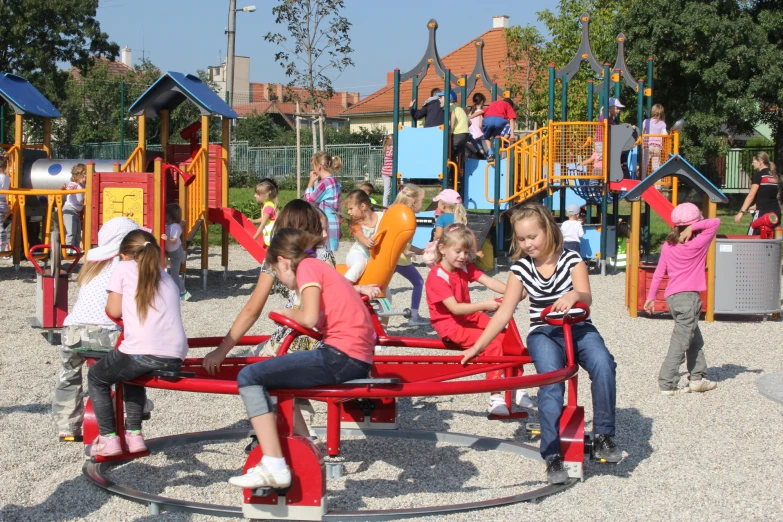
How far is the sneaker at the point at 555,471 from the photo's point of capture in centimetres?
430

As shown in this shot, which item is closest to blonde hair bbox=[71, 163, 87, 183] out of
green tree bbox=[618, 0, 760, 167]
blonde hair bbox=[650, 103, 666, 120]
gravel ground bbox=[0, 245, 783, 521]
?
gravel ground bbox=[0, 245, 783, 521]

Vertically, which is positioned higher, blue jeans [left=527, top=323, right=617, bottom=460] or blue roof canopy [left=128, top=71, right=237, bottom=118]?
blue roof canopy [left=128, top=71, right=237, bottom=118]

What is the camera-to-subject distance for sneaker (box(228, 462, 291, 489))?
373 cm

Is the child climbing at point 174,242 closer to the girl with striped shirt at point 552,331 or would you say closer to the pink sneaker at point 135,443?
the pink sneaker at point 135,443

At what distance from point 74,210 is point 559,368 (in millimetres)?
10278

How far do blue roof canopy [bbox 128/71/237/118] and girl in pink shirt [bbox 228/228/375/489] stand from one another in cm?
843

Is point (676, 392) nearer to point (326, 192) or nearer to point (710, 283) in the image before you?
point (710, 283)

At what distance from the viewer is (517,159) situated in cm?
1556

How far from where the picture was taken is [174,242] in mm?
10750

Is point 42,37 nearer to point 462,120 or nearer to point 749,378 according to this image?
point 462,120

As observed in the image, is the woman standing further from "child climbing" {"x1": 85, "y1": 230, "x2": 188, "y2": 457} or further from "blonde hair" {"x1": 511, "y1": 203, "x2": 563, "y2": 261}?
"child climbing" {"x1": 85, "y1": 230, "x2": 188, "y2": 457}

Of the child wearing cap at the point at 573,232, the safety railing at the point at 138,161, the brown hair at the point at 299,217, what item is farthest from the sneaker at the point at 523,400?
the child wearing cap at the point at 573,232

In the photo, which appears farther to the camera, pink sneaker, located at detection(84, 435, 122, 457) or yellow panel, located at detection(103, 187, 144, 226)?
yellow panel, located at detection(103, 187, 144, 226)

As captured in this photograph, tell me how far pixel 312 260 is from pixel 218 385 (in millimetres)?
673
